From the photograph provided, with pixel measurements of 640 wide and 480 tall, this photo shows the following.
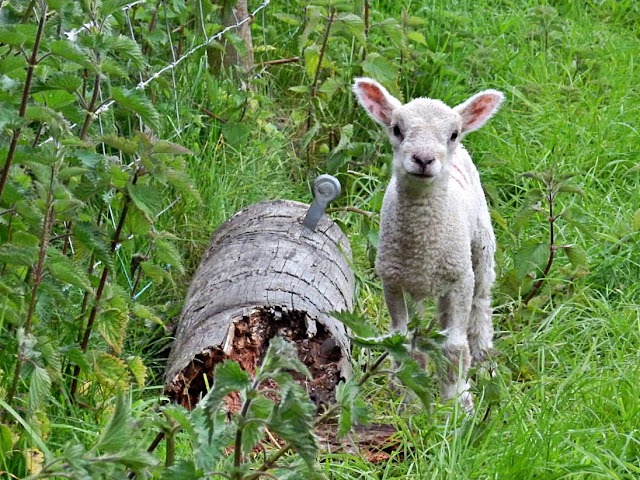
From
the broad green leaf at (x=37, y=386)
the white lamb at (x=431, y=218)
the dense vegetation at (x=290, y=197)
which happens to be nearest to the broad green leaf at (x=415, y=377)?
the dense vegetation at (x=290, y=197)

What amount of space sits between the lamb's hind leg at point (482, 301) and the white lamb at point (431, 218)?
19 cm

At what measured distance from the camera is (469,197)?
4.42 meters

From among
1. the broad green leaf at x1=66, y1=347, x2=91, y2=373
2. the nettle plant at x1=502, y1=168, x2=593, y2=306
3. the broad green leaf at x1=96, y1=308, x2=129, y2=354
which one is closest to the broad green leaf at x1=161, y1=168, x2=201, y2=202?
the broad green leaf at x1=96, y1=308, x2=129, y2=354

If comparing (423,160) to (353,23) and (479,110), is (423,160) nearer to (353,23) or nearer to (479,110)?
(479,110)

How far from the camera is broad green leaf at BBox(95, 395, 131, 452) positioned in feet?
7.81

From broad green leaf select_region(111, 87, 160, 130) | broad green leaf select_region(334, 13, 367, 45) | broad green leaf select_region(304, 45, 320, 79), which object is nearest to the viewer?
broad green leaf select_region(111, 87, 160, 130)

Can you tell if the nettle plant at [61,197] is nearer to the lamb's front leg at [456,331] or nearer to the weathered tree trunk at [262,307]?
the weathered tree trunk at [262,307]

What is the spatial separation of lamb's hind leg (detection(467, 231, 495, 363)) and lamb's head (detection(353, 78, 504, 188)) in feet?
1.78

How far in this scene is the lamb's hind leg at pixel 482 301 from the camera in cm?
457

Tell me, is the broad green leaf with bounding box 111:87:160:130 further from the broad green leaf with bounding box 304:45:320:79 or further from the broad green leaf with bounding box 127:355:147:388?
the broad green leaf with bounding box 304:45:320:79

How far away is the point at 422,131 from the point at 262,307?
0.85 meters

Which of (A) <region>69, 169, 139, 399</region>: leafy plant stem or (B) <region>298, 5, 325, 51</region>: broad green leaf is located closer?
(A) <region>69, 169, 139, 399</region>: leafy plant stem

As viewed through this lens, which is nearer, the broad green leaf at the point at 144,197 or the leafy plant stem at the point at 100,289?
the broad green leaf at the point at 144,197

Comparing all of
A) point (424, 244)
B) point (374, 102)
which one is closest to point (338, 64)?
point (374, 102)
